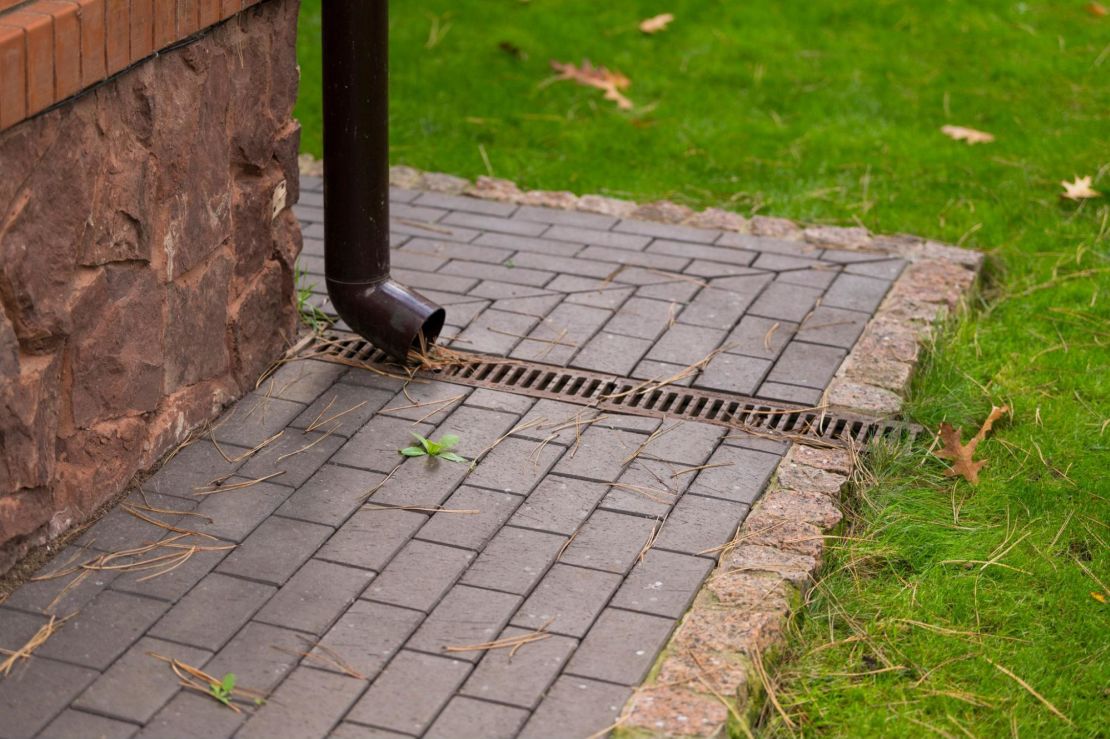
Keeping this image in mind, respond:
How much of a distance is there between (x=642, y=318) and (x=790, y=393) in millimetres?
676

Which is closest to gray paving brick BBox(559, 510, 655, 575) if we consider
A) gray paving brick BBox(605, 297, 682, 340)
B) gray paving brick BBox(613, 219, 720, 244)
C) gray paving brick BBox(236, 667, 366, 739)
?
gray paving brick BBox(236, 667, 366, 739)

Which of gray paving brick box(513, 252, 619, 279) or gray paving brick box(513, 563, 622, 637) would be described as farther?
gray paving brick box(513, 252, 619, 279)

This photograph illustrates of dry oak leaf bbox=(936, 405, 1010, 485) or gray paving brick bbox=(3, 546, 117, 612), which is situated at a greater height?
gray paving brick bbox=(3, 546, 117, 612)

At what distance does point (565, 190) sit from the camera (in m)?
5.78

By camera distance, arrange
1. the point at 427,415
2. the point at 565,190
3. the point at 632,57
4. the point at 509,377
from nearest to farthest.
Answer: the point at 427,415 → the point at 509,377 → the point at 565,190 → the point at 632,57

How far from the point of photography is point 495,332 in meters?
4.55

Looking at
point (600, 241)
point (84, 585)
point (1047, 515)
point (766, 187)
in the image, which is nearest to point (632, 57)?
point (766, 187)

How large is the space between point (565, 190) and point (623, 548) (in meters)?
2.65

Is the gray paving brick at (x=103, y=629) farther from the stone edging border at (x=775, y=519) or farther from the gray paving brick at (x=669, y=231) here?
the gray paving brick at (x=669, y=231)

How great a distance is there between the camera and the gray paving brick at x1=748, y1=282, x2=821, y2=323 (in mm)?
4742

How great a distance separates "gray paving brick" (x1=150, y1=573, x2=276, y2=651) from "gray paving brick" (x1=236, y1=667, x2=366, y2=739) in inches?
9.1

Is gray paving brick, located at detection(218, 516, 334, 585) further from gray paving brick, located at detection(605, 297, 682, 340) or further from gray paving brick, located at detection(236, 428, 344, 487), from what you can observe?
gray paving brick, located at detection(605, 297, 682, 340)

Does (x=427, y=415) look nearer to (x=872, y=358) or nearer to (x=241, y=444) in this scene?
(x=241, y=444)

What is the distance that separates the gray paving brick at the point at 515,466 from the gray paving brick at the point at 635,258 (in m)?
1.40
